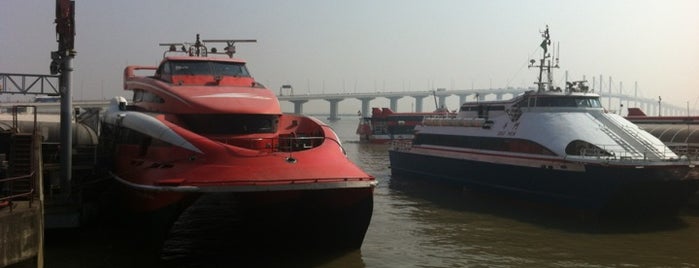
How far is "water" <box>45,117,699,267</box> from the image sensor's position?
1328 cm

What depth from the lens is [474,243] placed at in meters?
15.6

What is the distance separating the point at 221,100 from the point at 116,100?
6.30 metres

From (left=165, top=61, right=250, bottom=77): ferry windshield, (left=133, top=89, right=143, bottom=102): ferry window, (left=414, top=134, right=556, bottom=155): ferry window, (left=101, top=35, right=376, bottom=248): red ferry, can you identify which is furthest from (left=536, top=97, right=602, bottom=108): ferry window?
(left=133, top=89, right=143, bottom=102): ferry window

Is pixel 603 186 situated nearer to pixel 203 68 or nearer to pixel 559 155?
pixel 559 155

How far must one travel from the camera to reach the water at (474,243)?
43.6 feet

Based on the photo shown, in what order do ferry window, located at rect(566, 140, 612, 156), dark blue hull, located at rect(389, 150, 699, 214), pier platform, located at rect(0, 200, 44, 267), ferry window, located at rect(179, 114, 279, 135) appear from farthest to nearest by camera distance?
ferry window, located at rect(566, 140, 612, 156) < dark blue hull, located at rect(389, 150, 699, 214) < ferry window, located at rect(179, 114, 279, 135) < pier platform, located at rect(0, 200, 44, 267)

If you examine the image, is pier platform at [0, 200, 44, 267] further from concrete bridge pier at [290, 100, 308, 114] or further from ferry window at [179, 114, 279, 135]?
concrete bridge pier at [290, 100, 308, 114]

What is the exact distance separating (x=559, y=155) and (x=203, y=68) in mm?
12595

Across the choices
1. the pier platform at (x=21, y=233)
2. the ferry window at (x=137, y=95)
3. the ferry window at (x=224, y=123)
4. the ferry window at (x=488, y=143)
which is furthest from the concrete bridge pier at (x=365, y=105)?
the pier platform at (x=21, y=233)

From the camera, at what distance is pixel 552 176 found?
2014 centimetres

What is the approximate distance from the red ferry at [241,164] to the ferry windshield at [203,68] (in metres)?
0.30

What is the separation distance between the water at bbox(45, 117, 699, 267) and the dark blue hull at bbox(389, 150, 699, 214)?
0.48m

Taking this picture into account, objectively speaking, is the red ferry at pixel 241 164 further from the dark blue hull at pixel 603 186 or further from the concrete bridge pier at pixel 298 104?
the concrete bridge pier at pixel 298 104

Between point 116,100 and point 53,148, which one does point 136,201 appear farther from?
point 116,100
